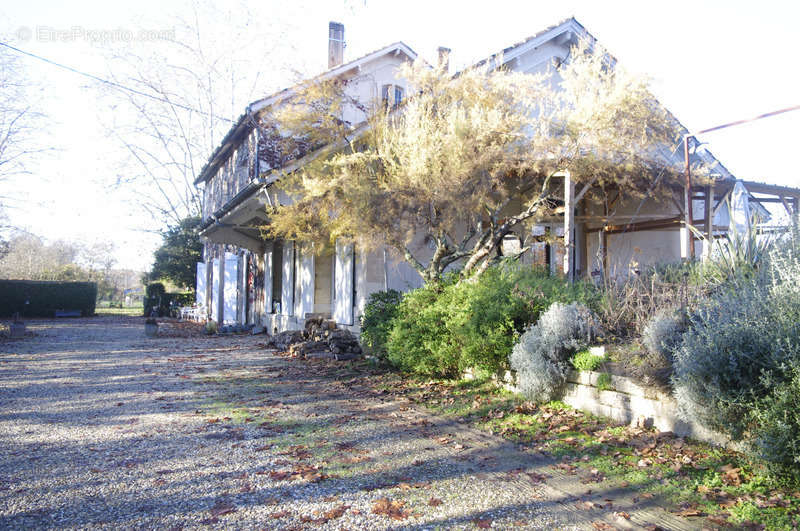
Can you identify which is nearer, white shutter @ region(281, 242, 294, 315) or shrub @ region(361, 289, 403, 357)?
shrub @ region(361, 289, 403, 357)

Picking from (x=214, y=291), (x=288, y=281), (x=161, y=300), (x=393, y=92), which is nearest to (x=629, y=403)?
(x=288, y=281)

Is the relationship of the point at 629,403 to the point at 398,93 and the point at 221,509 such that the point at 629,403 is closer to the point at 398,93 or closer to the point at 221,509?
the point at 221,509

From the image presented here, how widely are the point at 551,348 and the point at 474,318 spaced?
1.24 m

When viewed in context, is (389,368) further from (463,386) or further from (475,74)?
A: (475,74)

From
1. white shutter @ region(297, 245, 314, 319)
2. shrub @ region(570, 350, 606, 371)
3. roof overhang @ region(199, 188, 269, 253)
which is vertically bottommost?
shrub @ region(570, 350, 606, 371)

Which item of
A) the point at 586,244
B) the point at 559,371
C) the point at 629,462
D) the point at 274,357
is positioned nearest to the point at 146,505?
the point at 629,462

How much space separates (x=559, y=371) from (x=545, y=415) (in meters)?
0.52

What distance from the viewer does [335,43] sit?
19953 mm

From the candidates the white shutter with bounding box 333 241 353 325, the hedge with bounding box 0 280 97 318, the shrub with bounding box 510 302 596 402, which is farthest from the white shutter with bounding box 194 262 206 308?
the shrub with bounding box 510 302 596 402

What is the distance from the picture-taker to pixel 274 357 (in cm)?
1164

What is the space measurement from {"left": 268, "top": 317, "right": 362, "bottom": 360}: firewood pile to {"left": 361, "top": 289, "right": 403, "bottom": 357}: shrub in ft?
3.33

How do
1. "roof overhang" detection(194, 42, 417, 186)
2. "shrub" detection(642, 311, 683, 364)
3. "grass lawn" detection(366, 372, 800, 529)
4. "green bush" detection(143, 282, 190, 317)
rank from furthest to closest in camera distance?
"green bush" detection(143, 282, 190, 317) → "roof overhang" detection(194, 42, 417, 186) → "shrub" detection(642, 311, 683, 364) → "grass lawn" detection(366, 372, 800, 529)

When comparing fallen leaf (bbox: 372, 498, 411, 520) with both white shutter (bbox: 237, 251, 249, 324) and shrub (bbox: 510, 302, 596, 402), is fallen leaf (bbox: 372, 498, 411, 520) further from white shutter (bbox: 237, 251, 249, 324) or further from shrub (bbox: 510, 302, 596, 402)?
white shutter (bbox: 237, 251, 249, 324)

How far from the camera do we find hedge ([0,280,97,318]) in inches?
1038
